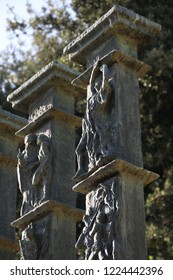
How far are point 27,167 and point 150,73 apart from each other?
7867mm

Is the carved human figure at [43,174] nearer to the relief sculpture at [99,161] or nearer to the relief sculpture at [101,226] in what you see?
the relief sculpture at [99,161]

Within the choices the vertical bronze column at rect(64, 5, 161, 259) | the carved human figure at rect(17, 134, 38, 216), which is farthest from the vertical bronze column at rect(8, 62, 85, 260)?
the vertical bronze column at rect(64, 5, 161, 259)

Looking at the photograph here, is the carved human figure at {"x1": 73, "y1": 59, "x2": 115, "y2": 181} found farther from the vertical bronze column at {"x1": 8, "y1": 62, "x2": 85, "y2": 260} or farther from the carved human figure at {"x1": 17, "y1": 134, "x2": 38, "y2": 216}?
the carved human figure at {"x1": 17, "y1": 134, "x2": 38, "y2": 216}

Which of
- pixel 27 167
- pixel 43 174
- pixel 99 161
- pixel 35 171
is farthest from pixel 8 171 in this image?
pixel 99 161

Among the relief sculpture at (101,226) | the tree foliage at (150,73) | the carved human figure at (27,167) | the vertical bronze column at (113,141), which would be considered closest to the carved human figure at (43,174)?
the carved human figure at (27,167)

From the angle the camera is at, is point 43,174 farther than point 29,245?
Yes

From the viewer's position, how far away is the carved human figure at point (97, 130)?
24.3 ft

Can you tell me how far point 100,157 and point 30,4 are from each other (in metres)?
11.5

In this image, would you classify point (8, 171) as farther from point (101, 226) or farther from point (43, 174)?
point (101, 226)

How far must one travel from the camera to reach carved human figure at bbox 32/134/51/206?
8.46 meters

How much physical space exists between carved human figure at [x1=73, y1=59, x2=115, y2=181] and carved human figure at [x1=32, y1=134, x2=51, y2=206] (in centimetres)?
85

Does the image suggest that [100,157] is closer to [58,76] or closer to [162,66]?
[58,76]

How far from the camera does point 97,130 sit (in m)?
7.55
